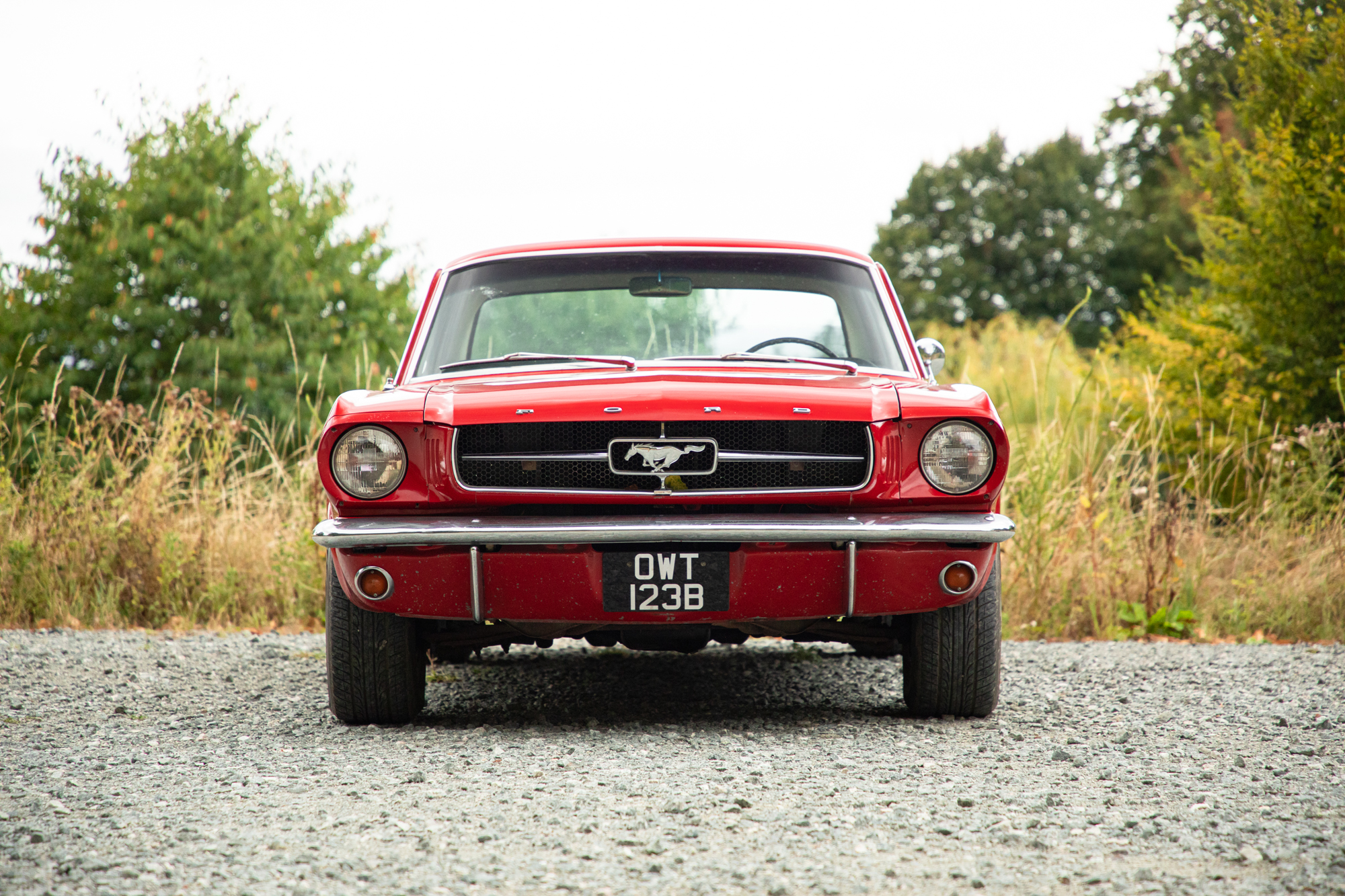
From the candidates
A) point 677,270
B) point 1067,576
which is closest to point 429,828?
point 677,270

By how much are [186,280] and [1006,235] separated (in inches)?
1451

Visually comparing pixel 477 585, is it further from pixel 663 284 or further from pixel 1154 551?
pixel 1154 551

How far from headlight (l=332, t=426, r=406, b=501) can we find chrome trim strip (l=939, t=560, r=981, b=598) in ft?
5.15

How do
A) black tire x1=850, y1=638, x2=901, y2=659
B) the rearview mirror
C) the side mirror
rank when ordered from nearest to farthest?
black tire x1=850, y1=638, x2=901, y2=659
the side mirror
the rearview mirror

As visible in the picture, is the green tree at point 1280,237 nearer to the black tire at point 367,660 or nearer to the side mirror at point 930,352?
the side mirror at point 930,352

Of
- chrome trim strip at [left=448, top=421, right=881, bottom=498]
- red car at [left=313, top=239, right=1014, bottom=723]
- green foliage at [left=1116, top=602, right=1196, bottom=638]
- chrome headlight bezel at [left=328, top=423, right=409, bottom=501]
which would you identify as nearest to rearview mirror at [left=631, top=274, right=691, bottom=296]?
red car at [left=313, top=239, right=1014, bottom=723]

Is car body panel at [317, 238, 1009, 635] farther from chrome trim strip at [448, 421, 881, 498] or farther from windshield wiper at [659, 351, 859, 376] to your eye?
windshield wiper at [659, 351, 859, 376]

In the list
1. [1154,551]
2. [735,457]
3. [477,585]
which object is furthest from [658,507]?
[1154,551]

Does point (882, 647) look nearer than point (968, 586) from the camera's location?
No

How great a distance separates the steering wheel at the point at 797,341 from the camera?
430 centimetres

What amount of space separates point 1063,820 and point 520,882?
1213mm

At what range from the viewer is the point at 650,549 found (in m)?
3.15

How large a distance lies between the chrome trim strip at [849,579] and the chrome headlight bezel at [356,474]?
126cm

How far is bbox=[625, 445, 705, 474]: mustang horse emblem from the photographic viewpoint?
3211mm
